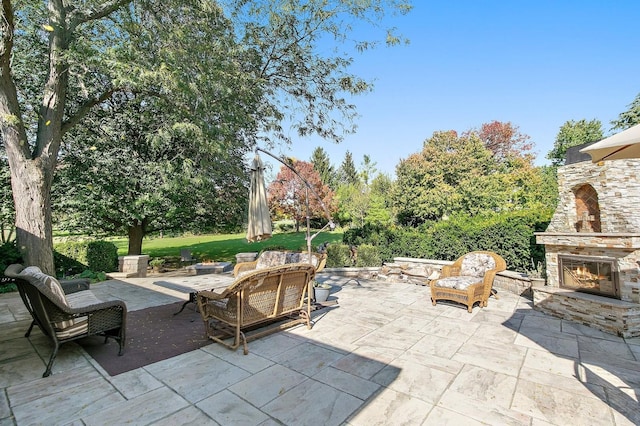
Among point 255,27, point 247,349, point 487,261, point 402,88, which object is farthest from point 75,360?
point 402,88

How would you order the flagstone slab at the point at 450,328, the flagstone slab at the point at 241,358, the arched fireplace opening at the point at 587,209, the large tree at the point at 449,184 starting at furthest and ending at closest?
the large tree at the point at 449,184 → the arched fireplace opening at the point at 587,209 → the flagstone slab at the point at 450,328 → the flagstone slab at the point at 241,358

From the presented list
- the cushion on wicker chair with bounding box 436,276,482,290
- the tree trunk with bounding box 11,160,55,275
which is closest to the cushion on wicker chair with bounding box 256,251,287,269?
the cushion on wicker chair with bounding box 436,276,482,290

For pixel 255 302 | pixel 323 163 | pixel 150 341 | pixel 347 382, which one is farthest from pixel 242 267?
pixel 323 163

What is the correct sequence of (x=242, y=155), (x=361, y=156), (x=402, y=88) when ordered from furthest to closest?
(x=361, y=156)
(x=242, y=155)
(x=402, y=88)

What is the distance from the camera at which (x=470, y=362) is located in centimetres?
311

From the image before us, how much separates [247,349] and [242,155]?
28.2 ft

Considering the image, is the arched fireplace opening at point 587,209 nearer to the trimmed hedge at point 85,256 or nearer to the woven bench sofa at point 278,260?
the woven bench sofa at point 278,260

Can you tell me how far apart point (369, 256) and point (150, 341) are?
6077 mm

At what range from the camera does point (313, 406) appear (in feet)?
7.68

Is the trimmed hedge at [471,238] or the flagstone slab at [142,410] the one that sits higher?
the trimmed hedge at [471,238]

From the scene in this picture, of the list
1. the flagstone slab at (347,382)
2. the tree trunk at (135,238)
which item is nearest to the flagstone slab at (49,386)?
the flagstone slab at (347,382)

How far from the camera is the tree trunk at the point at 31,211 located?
5.12 m

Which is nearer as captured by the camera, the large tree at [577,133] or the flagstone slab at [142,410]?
the flagstone slab at [142,410]

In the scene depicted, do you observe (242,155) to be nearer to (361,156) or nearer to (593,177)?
(593,177)
